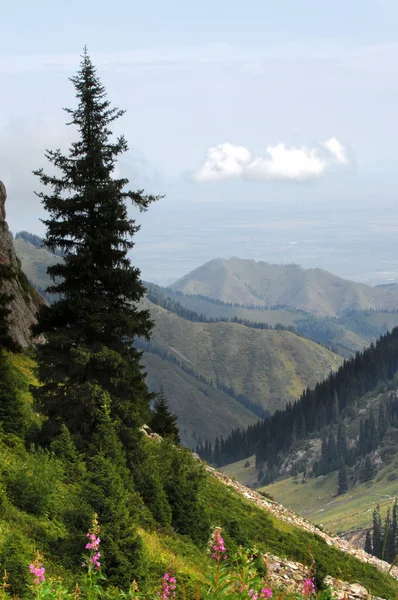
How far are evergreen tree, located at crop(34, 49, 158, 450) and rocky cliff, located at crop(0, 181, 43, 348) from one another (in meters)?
23.8

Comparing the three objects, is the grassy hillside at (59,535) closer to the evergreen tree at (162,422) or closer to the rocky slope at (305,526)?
the rocky slope at (305,526)

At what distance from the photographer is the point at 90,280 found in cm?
2569

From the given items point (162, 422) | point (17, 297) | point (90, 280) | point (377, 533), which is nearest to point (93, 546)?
point (90, 280)

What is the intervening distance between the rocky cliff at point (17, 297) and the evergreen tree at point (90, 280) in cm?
2380

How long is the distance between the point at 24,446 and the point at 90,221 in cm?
917

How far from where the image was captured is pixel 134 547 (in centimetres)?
1410

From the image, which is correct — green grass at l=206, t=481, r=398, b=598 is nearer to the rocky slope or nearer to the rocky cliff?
the rocky slope

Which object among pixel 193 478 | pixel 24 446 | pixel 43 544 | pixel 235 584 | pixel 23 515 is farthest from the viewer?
pixel 193 478

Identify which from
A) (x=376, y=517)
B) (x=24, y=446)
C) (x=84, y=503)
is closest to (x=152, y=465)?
(x=24, y=446)

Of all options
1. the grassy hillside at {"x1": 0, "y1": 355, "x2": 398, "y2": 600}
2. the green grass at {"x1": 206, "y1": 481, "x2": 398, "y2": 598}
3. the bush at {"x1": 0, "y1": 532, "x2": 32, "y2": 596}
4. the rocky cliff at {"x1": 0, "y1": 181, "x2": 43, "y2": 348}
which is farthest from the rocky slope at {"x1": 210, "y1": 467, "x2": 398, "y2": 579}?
the bush at {"x1": 0, "y1": 532, "x2": 32, "y2": 596}

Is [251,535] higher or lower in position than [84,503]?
lower

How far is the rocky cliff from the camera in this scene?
50.6 m

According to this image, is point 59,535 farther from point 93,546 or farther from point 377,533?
point 377,533

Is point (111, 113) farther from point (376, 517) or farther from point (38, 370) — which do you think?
point (376, 517)
